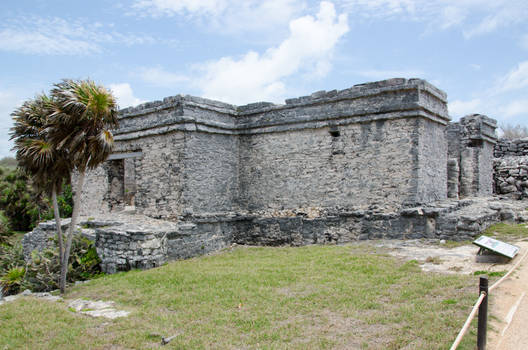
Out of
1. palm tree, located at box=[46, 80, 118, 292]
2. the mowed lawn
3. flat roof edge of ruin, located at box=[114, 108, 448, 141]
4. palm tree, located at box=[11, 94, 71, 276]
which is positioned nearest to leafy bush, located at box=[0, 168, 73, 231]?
flat roof edge of ruin, located at box=[114, 108, 448, 141]

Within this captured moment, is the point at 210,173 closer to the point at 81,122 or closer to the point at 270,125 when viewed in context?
the point at 270,125

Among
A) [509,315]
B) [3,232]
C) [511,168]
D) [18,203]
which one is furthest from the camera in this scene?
[18,203]

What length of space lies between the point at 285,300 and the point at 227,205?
6.05 meters

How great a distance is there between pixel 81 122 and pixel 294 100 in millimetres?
5718

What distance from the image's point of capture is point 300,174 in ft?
36.6

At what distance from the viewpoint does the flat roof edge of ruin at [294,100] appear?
9792 mm

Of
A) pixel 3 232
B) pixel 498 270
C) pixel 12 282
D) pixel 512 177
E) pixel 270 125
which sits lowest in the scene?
pixel 12 282

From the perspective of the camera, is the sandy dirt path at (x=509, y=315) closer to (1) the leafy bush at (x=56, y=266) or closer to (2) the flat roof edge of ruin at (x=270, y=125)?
(2) the flat roof edge of ruin at (x=270, y=125)

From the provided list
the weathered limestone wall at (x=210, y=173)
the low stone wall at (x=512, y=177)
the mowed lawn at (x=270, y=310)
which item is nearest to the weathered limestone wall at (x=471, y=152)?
the low stone wall at (x=512, y=177)

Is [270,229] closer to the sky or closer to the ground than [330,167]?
closer to the ground

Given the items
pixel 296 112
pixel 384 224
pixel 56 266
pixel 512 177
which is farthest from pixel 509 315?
pixel 512 177

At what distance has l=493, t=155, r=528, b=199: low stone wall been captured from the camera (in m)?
13.0

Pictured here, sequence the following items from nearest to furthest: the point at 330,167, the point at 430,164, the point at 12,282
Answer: the point at 12,282 → the point at 430,164 → the point at 330,167

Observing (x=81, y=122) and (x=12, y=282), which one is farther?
(x=12, y=282)
